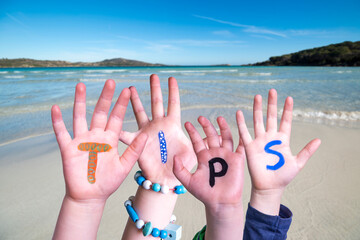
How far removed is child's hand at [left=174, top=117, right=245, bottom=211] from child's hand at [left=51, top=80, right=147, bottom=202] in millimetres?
250

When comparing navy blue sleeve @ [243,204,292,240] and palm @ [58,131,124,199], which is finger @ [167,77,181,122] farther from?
navy blue sleeve @ [243,204,292,240]

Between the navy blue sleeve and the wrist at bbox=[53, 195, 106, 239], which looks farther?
the navy blue sleeve

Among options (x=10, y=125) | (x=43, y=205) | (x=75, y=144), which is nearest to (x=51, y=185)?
(x=43, y=205)

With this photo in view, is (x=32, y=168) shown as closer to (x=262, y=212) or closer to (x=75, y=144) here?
(x=75, y=144)

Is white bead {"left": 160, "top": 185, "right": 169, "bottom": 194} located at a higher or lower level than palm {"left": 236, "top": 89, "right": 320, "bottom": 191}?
lower

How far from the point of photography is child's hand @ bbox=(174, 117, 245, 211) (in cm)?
102

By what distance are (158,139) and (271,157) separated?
1.96ft

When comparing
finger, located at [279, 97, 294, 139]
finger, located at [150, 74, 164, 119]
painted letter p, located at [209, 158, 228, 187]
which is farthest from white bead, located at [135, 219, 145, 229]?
finger, located at [279, 97, 294, 139]

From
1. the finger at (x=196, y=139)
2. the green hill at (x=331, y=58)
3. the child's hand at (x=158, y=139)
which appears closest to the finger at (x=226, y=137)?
the finger at (x=196, y=139)

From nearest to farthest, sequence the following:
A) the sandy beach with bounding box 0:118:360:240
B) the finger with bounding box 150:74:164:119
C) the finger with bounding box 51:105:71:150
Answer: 1. the finger with bounding box 51:105:71:150
2. the finger with bounding box 150:74:164:119
3. the sandy beach with bounding box 0:118:360:240

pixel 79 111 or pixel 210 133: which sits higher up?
pixel 79 111

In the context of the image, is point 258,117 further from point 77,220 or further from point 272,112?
point 77,220

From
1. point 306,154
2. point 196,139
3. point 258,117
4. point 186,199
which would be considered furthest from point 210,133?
point 186,199

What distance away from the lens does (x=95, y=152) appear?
1.07m
